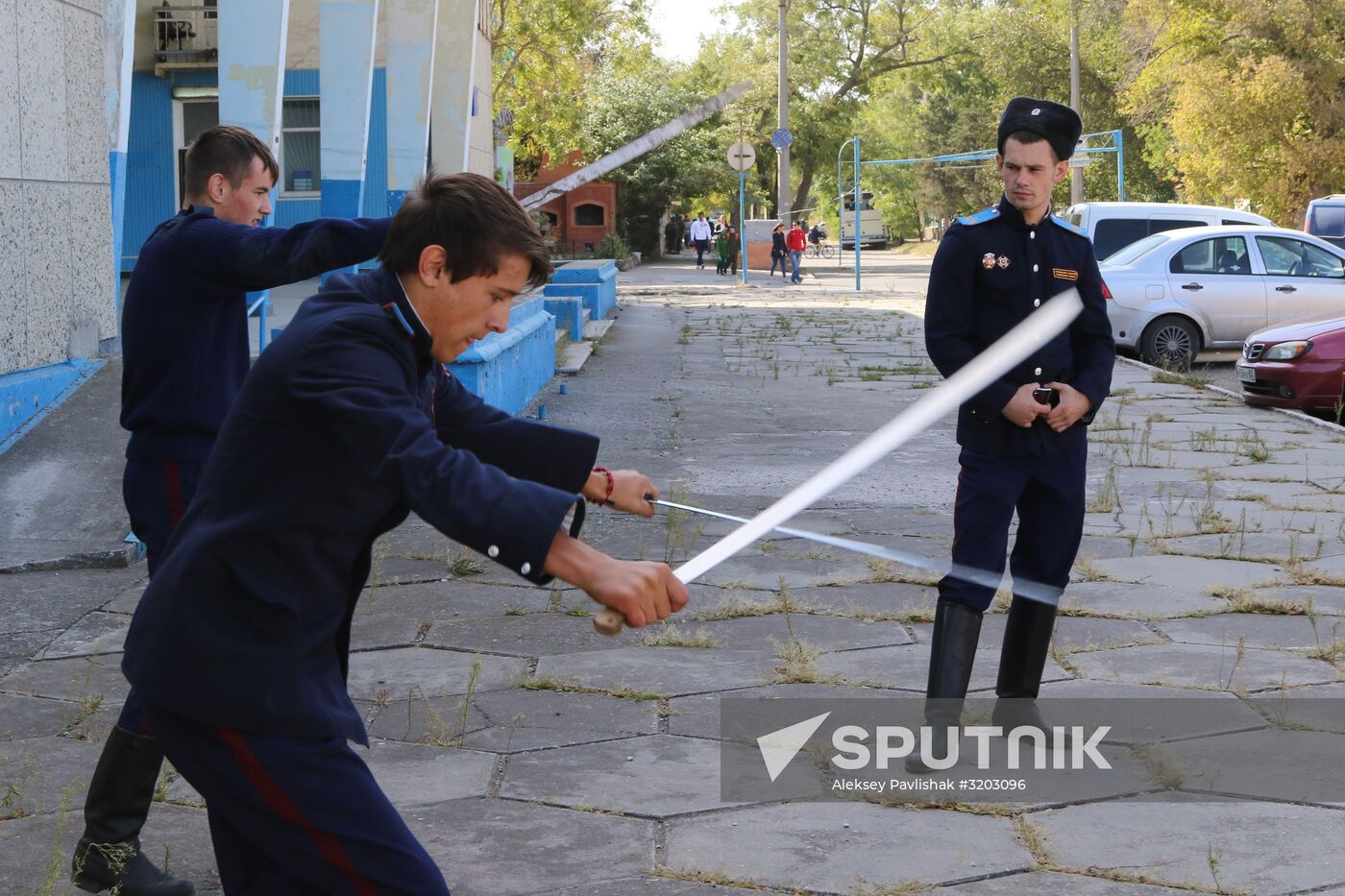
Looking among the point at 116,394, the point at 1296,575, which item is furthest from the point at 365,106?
the point at 1296,575

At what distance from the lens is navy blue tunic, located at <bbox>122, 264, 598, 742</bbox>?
2205 millimetres

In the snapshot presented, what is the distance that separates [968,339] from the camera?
14.6 ft

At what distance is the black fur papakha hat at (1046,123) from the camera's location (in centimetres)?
425

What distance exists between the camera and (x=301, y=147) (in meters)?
24.1

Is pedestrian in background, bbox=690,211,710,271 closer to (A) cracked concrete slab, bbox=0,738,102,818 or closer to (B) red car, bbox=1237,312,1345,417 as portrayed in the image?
(B) red car, bbox=1237,312,1345,417

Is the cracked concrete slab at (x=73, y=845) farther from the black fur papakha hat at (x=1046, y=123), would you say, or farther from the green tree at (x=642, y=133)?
the green tree at (x=642, y=133)

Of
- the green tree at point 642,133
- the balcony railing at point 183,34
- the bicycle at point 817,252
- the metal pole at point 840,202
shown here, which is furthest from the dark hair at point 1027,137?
the bicycle at point 817,252

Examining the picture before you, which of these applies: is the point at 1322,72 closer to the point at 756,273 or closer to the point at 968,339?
the point at 756,273

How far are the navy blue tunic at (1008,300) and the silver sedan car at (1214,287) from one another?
1179 centimetres

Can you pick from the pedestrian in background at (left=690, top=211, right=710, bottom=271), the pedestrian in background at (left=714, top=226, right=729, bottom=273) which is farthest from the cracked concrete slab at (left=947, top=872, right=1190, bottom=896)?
the pedestrian in background at (left=690, top=211, right=710, bottom=271)

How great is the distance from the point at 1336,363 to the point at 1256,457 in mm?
2834

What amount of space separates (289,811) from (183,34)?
2215 centimetres

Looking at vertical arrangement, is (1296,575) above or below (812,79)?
below

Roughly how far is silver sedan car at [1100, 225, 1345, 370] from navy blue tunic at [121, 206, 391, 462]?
13.2m
